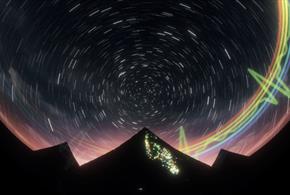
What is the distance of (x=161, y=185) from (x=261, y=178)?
622cm

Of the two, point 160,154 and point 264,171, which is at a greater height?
point 264,171

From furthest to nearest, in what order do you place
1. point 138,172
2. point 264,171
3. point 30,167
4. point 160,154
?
point 160,154
point 138,172
point 30,167
point 264,171

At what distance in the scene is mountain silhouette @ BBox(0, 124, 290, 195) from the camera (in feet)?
65.9

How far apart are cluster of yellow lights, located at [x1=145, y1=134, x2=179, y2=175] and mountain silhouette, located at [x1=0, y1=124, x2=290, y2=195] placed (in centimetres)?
21

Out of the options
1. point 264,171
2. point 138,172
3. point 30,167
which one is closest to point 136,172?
point 138,172

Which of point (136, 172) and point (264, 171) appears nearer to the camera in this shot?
point (264, 171)

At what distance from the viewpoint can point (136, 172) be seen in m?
23.5

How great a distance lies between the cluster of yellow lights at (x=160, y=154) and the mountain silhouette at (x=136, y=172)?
0.21m

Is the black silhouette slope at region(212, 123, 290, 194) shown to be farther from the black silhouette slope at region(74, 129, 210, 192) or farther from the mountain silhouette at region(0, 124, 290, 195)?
the black silhouette slope at region(74, 129, 210, 192)

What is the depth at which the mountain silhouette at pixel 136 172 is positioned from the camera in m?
20.1

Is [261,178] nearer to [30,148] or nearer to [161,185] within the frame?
[161,185]

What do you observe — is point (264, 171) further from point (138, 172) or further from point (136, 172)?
point (136, 172)

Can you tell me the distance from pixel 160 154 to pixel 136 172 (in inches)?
163

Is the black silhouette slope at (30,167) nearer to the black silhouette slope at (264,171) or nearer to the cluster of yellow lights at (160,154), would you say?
the cluster of yellow lights at (160,154)
